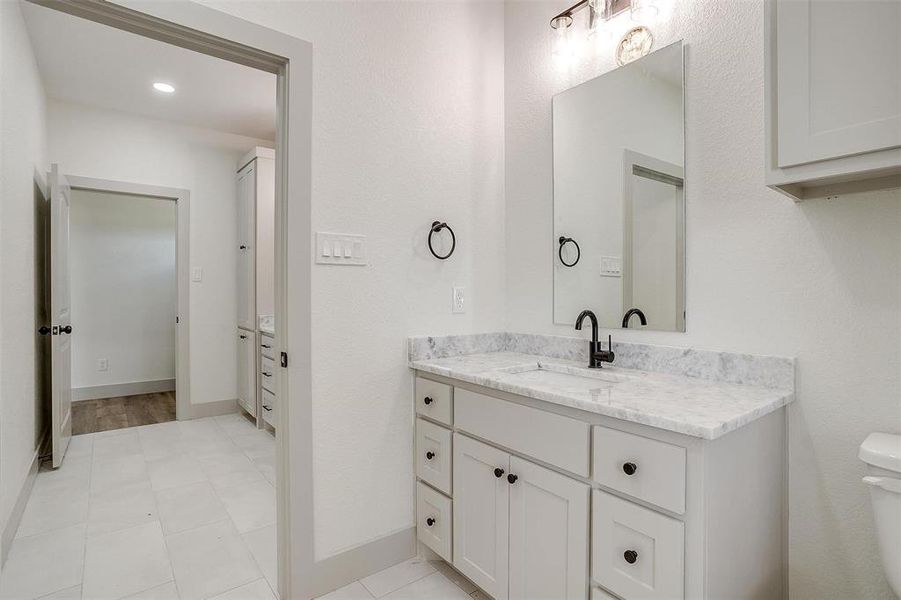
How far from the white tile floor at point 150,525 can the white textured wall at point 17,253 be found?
0.24 m

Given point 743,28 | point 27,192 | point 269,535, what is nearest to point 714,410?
point 743,28

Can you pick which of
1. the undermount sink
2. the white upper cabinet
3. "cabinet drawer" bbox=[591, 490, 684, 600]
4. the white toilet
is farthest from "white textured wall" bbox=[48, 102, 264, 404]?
the white toilet

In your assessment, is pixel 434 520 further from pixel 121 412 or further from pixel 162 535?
pixel 121 412

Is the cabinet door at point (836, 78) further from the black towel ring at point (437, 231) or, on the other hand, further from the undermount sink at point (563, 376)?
the black towel ring at point (437, 231)

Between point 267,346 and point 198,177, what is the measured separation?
5.82 ft

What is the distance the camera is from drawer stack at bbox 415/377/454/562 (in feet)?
6.06

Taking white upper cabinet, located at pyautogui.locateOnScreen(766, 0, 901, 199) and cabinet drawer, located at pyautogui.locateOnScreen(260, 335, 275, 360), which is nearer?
white upper cabinet, located at pyautogui.locateOnScreen(766, 0, 901, 199)

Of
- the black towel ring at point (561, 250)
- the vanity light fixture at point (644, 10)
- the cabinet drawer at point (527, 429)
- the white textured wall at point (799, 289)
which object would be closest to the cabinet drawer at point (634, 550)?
the cabinet drawer at point (527, 429)

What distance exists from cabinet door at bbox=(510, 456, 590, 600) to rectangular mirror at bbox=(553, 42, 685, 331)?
747mm

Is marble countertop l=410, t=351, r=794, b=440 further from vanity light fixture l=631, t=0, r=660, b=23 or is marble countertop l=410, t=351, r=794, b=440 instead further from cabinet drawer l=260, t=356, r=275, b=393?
cabinet drawer l=260, t=356, r=275, b=393

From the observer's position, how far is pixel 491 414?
1.64 meters

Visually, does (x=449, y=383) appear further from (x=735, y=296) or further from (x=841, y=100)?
(x=841, y=100)

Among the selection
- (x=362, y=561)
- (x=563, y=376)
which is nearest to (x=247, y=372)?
(x=362, y=561)

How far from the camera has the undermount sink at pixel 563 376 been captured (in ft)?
5.35
